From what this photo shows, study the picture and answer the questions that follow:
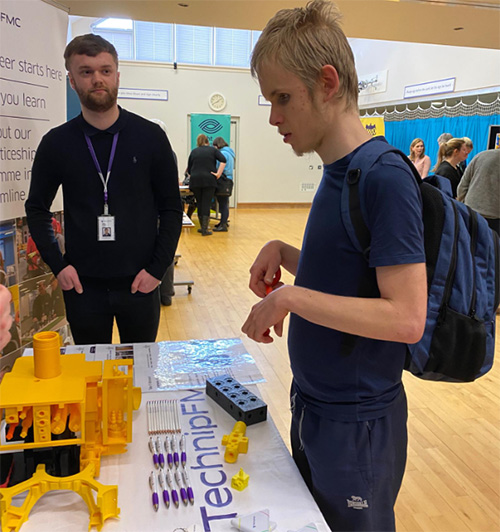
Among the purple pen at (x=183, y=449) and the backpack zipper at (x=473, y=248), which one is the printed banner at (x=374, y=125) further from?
the purple pen at (x=183, y=449)

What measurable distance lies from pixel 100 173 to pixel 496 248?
1274mm

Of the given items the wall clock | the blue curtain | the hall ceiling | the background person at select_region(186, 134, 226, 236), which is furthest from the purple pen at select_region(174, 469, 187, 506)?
the wall clock

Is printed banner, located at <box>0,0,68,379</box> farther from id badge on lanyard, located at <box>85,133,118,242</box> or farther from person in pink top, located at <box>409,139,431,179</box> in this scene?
person in pink top, located at <box>409,139,431,179</box>

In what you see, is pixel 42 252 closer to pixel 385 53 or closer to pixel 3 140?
pixel 3 140

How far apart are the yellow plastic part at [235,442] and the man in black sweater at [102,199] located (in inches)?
31.9

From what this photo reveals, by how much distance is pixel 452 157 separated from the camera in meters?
4.91

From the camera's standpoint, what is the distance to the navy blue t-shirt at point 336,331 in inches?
32.2

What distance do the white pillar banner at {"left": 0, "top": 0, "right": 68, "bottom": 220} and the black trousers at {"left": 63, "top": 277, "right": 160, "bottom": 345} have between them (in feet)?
1.78

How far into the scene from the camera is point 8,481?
0.90m

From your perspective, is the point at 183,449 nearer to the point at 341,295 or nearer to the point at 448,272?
the point at 341,295

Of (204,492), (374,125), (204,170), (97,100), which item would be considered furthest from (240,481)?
(374,125)

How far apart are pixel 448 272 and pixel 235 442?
21.6 inches

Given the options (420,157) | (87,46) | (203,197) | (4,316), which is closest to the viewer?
(4,316)

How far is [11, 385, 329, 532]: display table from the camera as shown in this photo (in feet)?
2.75
